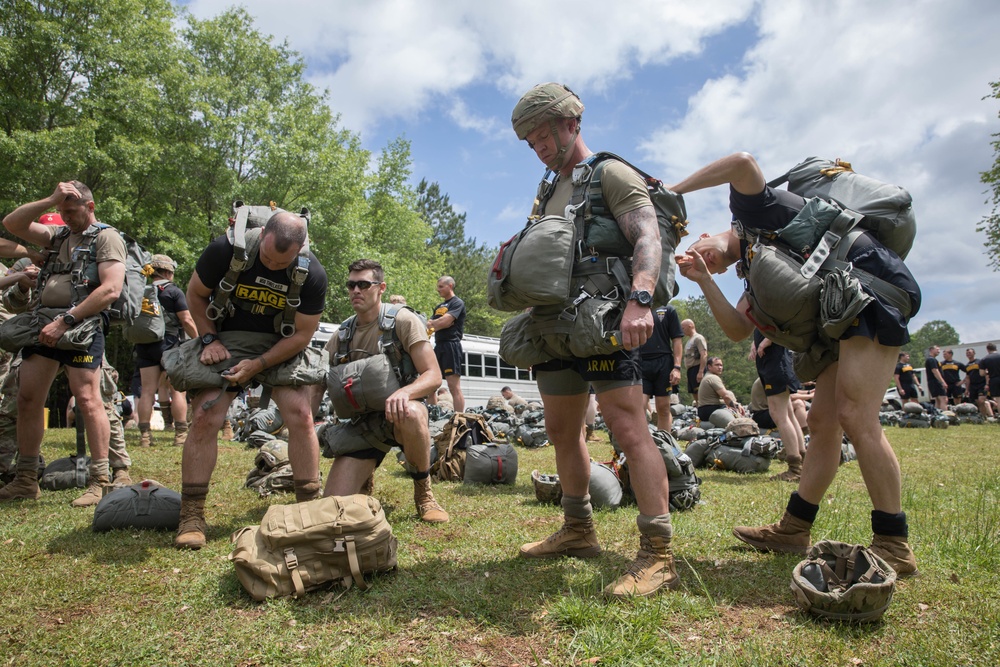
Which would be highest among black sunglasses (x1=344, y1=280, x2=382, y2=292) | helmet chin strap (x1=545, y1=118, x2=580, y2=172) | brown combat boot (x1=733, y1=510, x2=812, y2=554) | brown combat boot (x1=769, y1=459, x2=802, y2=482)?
helmet chin strap (x1=545, y1=118, x2=580, y2=172)

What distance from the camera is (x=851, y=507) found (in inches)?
184

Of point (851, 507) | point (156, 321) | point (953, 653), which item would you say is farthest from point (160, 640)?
point (156, 321)

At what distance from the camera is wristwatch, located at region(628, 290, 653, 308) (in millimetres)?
2785

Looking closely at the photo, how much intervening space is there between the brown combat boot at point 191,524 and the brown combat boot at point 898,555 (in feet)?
12.1

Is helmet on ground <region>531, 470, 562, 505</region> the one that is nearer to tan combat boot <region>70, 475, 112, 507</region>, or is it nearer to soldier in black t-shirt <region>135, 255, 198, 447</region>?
tan combat boot <region>70, 475, 112, 507</region>

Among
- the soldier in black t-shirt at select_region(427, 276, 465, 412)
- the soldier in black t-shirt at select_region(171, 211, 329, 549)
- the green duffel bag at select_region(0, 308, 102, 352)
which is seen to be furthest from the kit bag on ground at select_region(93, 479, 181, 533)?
the soldier in black t-shirt at select_region(427, 276, 465, 412)

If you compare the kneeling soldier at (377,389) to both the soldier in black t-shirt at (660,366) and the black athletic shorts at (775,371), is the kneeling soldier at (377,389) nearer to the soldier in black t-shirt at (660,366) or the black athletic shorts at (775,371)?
the soldier in black t-shirt at (660,366)

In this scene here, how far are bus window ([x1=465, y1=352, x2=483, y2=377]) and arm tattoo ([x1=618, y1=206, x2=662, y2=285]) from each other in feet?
61.9

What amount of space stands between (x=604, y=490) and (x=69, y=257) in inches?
184

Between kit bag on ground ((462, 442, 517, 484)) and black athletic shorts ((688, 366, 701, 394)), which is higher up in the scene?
black athletic shorts ((688, 366, 701, 394))

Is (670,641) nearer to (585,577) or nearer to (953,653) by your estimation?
(585,577)

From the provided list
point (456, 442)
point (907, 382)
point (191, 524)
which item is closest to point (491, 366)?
point (907, 382)

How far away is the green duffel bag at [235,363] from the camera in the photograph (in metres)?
3.83

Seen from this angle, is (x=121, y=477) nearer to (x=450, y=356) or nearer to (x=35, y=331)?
(x=35, y=331)
